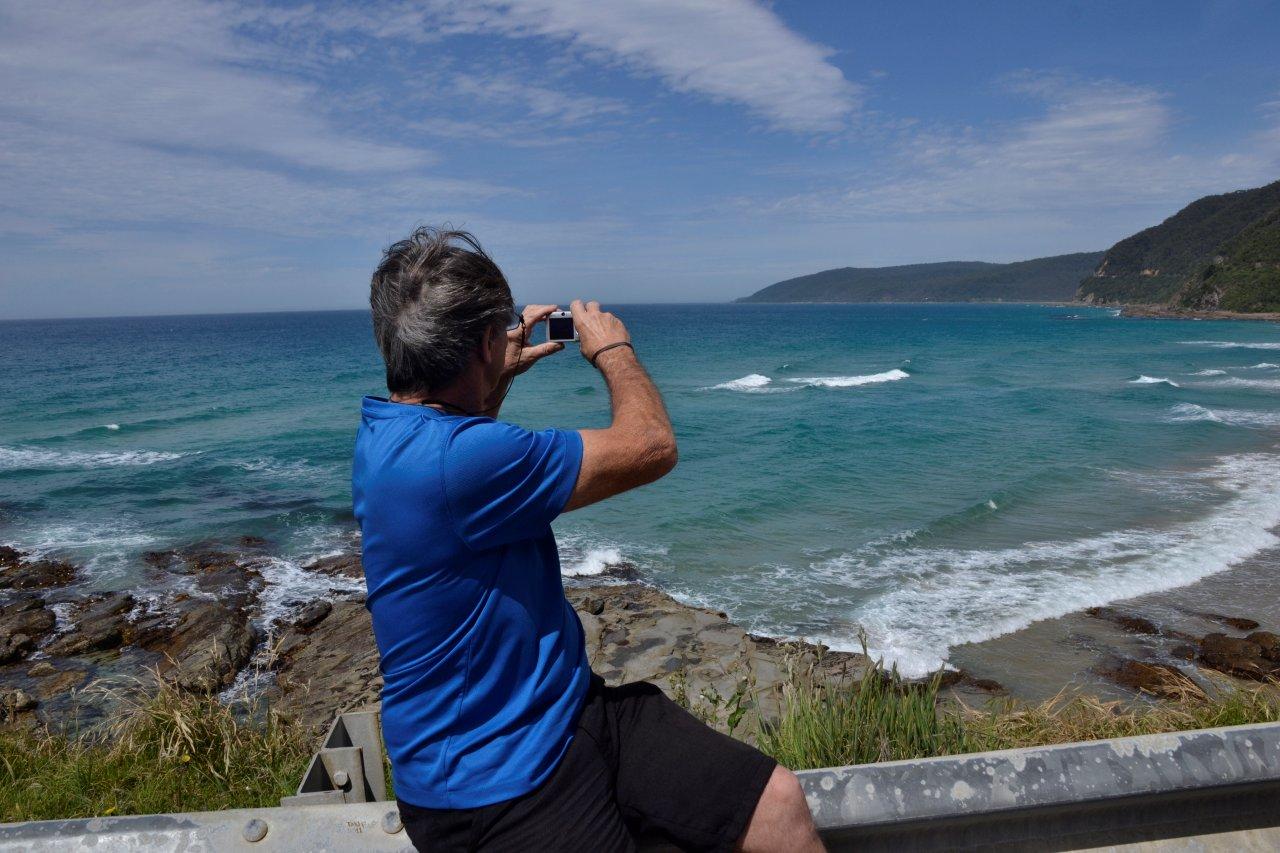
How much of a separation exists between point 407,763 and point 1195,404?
34.5 m

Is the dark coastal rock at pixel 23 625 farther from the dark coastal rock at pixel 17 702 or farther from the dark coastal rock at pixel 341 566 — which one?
the dark coastal rock at pixel 341 566

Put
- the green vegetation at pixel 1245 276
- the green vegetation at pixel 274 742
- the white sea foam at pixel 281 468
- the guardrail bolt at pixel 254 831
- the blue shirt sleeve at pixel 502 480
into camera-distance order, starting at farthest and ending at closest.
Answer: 1. the green vegetation at pixel 1245 276
2. the white sea foam at pixel 281 468
3. the green vegetation at pixel 274 742
4. the guardrail bolt at pixel 254 831
5. the blue shirt sleeve at pixel 502 480

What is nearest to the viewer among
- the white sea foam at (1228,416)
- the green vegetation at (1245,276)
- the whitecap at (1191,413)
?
the white sea foam at (1228,416)

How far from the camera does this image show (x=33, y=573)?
13.9 meters

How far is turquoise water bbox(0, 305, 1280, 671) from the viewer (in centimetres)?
1227

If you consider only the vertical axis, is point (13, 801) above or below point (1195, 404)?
above

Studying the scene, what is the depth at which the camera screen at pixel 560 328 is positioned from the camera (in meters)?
2.37

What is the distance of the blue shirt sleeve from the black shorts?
0.51m

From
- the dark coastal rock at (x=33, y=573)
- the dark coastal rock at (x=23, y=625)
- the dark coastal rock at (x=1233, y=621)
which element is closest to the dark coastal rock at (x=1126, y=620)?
the dark coastal rock at (x=1233, y=621)

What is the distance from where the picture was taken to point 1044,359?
5338 centimetres

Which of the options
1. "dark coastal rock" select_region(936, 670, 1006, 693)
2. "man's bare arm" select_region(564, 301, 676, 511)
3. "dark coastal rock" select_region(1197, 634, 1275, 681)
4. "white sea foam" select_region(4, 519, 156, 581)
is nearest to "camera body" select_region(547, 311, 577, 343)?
"man's bare arm" select_region(564, 301, 676, 511)

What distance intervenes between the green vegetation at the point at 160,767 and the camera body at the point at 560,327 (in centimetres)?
220

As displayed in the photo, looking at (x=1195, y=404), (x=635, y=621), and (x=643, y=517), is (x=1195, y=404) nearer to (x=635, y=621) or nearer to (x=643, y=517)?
(x=643, y=517)

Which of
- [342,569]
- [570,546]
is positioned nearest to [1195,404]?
[570,546]
